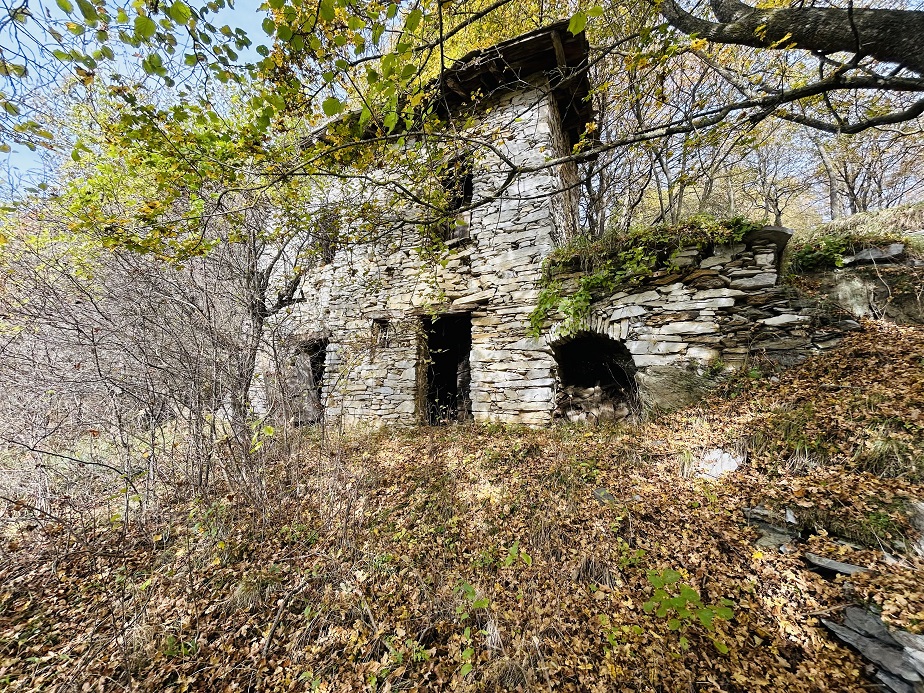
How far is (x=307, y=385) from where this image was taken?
5.13 metres

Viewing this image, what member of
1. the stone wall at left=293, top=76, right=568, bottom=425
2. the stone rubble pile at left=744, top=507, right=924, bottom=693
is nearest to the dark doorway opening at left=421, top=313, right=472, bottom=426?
the stone wall at left=293, top=76, right=568, bottom=425

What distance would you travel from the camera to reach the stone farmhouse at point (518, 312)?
3.74m

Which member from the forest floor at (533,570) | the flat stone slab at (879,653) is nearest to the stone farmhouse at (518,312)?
the forest floor at (533,570)

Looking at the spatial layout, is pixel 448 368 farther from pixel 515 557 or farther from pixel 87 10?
pixel 87 10

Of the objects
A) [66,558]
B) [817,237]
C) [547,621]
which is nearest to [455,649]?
[547,621]

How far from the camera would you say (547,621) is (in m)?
1.94

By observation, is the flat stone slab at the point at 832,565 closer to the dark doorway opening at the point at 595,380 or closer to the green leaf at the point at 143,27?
the dark doorway opening at the point at 595,380

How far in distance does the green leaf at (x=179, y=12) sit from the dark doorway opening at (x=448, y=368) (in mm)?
4428

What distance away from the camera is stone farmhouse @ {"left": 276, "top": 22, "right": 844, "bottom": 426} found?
3.74 m

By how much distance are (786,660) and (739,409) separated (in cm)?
226

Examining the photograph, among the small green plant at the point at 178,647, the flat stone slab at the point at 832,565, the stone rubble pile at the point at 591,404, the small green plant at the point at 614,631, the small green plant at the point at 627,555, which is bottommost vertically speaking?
the small green plant at the point at 178,647

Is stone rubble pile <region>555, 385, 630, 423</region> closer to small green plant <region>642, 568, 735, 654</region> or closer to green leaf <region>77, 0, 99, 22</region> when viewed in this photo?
small green plant <region>642, 568, 735, 654</region>

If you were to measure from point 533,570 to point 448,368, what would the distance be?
5.09 m

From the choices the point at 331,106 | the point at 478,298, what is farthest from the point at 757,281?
the point at 331,106
